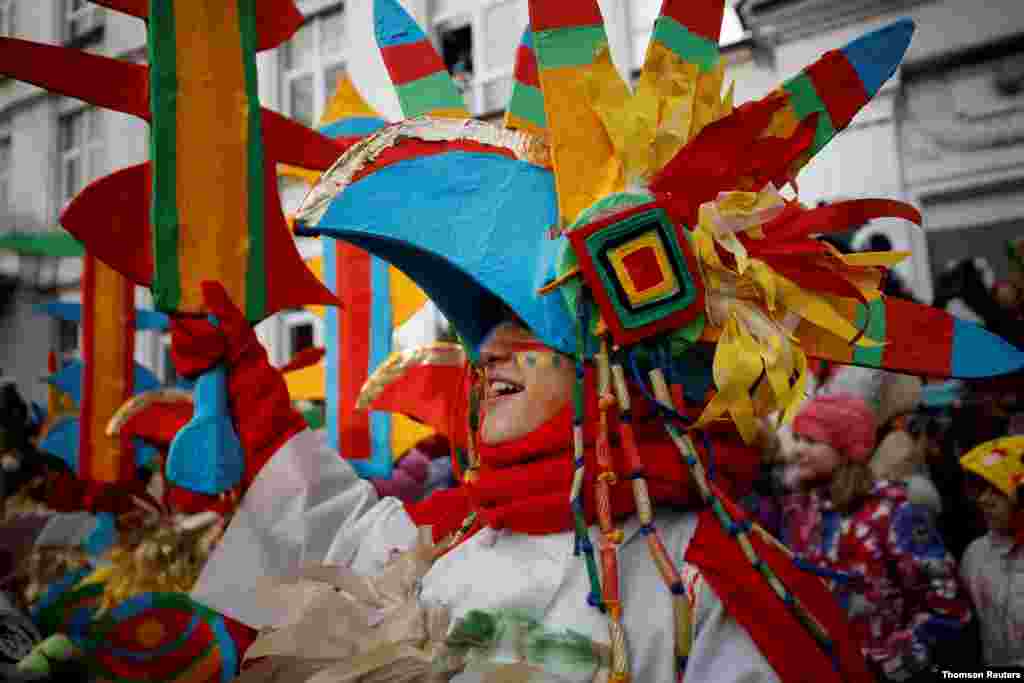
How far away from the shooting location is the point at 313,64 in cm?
780

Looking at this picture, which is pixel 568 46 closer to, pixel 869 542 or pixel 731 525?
pixel 731 525

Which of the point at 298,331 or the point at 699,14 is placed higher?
the point at 699,14

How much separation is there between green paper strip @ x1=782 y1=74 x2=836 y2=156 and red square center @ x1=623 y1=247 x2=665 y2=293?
37 cm

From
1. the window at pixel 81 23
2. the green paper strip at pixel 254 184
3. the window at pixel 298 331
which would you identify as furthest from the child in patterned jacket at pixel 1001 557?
the window at pixel 81 23

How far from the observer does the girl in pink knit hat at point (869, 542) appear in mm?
2283

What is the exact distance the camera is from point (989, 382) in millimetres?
3088

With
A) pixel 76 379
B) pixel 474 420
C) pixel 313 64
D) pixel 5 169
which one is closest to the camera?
pixel 474 420

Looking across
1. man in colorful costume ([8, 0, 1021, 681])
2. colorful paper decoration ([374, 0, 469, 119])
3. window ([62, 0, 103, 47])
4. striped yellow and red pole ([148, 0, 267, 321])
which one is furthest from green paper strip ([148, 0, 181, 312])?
window ([62, 0, 103, 47])

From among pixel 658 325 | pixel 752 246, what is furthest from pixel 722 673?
pixel 752 246

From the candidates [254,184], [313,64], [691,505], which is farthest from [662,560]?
[313,64]

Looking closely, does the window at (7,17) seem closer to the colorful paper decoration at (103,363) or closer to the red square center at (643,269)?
the colorful paper decoration at (103,363)

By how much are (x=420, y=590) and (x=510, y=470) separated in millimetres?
286

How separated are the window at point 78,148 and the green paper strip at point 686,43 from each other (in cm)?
895

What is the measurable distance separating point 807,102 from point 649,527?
0.75 metres
